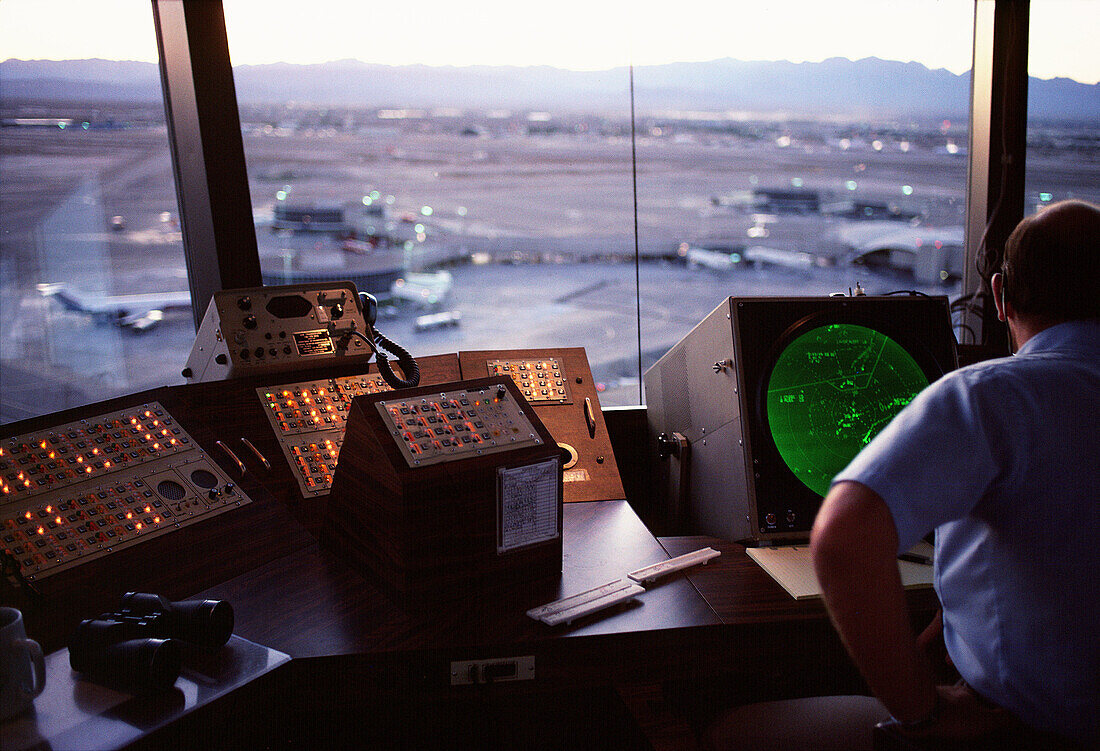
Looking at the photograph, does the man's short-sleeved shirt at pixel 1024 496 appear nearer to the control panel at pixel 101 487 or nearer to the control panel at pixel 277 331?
the control panel at pixel 101 487

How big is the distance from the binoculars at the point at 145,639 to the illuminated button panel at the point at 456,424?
395mm

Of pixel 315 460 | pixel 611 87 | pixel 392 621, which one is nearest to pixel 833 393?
pixel 392 621

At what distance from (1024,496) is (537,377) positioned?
136cm

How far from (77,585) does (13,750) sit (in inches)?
17.4

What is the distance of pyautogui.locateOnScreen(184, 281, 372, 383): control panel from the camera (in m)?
1.92

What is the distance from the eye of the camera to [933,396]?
3.33 ft

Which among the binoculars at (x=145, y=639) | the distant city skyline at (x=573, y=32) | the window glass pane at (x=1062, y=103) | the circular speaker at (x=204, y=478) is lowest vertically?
the binoculars at (x=145, y=639)

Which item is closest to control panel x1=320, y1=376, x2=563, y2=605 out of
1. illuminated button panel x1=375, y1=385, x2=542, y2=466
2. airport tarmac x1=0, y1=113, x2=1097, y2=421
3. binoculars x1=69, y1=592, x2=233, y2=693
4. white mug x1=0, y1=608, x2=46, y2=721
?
illuminated button panel x1=375, y1=385, x2=542, y2=466

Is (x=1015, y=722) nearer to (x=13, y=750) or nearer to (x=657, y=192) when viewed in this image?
(x=13, y=750)

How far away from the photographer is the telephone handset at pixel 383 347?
2.03 m

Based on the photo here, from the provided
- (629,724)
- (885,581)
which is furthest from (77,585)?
Answer: (885,581)

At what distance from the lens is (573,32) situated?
2.67 m

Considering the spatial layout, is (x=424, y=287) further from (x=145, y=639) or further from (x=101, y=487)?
(x=145, y=639)

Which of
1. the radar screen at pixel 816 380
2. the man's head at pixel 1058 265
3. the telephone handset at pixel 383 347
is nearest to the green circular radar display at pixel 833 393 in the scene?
the radar screen at pixel 816 380
